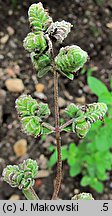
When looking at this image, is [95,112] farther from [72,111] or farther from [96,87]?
[96,87]

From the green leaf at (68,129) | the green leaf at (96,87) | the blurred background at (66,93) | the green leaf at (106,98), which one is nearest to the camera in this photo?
the green leaf at (68,129)

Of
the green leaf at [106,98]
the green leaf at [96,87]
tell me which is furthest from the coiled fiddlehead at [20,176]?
the green leaf at [96,87]

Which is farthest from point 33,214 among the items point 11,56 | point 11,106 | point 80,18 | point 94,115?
point 80,18

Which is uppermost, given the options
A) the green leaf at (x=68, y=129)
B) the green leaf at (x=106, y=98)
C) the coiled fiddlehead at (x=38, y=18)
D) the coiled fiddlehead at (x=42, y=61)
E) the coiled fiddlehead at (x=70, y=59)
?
the green leaf at (x=106, y=98)

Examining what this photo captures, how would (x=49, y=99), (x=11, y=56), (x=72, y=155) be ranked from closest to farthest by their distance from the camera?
(x=72, y=155) → (x=49, y=99) → (x=11, y=56)

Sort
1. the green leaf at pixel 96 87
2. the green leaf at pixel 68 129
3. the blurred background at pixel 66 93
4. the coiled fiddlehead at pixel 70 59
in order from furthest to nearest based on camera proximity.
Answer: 1. the blurred background at pixel 66 93
2. the green leaf at pixel 96 87
3. the green leaf at pixel 68 129
4. the coiled fiddlehead at pixel 70 59

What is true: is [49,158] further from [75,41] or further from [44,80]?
[75,41]

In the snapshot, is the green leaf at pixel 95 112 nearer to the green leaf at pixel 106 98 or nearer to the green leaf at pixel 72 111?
the green leaf at pixel 72 111
